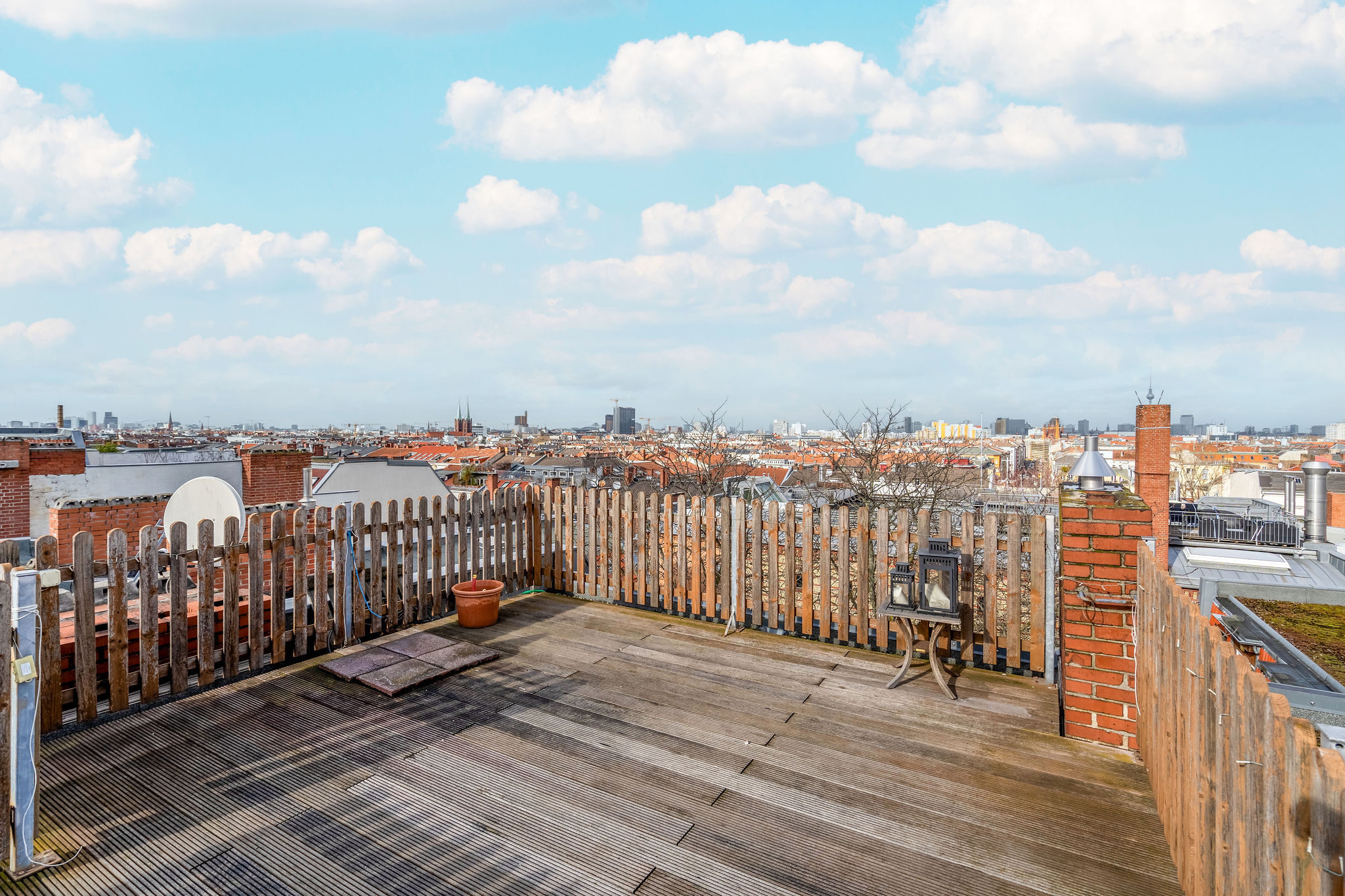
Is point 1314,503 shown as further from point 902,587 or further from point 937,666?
point 902,587

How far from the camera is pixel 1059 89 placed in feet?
32.0

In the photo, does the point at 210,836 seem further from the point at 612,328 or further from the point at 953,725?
the point at 612,328

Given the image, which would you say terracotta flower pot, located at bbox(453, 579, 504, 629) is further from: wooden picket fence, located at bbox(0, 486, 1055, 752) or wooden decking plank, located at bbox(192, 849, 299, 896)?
wooden decking plank, located at bbox(192, 849, 299, 896)

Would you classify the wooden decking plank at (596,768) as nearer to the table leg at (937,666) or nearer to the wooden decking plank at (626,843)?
the wooden decking plank at (626,843)

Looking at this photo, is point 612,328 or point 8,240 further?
point 612,328

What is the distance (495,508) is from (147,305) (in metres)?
26.7

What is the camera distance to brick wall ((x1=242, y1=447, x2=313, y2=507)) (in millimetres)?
13859

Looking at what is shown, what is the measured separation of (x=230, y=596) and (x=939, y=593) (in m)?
4.93

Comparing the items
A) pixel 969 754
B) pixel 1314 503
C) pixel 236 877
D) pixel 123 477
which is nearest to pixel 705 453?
pixel 123 477

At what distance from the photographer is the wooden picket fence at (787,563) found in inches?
173

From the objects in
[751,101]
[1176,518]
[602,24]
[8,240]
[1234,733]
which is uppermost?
[602,24]

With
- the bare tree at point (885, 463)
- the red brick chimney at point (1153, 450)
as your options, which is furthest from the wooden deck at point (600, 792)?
the red brick chimney at point (1153, 450)

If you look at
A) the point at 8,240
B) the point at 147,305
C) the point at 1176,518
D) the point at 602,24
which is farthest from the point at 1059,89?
the point at 147,305

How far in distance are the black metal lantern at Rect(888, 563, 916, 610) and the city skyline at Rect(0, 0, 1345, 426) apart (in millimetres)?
7706
